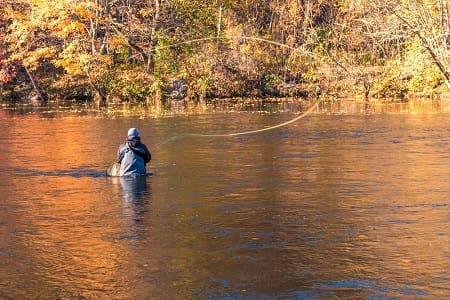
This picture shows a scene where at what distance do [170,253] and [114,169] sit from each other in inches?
295

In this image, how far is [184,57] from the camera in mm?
57062

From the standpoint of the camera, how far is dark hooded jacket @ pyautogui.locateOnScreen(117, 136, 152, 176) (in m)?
18.2

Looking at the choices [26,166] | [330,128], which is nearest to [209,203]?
[26,166]

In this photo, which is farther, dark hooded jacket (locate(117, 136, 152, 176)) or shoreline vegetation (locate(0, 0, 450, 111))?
shoreline vegetation (locate(0, 0, 450, 111))

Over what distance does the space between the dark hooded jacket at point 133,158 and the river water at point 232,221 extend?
1.39 feet

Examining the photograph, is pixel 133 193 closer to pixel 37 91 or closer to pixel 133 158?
pixel 133 158

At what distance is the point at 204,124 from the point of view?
→ 3228cm

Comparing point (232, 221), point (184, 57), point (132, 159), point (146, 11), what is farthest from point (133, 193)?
point (146, 11)

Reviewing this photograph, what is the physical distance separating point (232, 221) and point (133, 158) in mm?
5508

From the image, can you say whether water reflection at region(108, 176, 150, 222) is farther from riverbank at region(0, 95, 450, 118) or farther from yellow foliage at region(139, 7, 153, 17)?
yellow foliage at region(139, 7, 153, 17)

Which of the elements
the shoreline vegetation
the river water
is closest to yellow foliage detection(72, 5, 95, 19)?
the shoreline vegetation

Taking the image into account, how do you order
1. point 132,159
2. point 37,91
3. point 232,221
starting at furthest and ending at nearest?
point 37,91 < point 132,159 < point 232,221

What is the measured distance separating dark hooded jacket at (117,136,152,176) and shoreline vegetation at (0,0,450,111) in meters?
30.6

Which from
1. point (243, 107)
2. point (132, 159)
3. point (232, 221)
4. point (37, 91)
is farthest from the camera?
point (37, 91)
